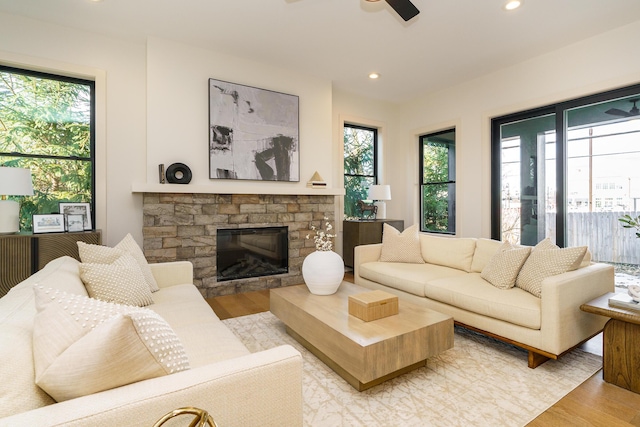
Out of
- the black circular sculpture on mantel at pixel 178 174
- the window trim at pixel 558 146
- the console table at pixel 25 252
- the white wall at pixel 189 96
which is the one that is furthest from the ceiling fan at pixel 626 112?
the console table at pixel 25 252

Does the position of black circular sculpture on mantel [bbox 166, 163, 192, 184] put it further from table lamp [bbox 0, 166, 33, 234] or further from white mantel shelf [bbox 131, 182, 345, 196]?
table lamp [bbox 0, 166, 33, 234]

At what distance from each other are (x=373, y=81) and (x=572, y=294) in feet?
12.1

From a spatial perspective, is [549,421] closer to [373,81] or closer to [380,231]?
[380,231]

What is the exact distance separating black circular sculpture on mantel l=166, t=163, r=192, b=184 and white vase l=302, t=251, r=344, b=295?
1.91 metres

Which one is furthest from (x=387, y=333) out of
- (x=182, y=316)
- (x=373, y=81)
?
(x=373, y=81)

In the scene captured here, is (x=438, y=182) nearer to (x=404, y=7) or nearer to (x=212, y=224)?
(x=404, y=7)

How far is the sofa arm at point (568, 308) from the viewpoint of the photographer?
79.0 inches

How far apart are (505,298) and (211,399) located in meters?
2.16

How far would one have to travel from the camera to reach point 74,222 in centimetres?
314

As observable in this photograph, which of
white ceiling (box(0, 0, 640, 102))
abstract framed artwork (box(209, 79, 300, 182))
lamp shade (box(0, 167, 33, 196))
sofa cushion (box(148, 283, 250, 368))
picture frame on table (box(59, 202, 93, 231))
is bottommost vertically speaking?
sofa cushion (box(148, 283, 250, 368))

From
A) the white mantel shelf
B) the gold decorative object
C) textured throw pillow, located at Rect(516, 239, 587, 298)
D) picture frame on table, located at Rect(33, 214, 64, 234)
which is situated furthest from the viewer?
the white mantel shelf

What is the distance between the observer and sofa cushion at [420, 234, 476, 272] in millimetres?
Result: 3260

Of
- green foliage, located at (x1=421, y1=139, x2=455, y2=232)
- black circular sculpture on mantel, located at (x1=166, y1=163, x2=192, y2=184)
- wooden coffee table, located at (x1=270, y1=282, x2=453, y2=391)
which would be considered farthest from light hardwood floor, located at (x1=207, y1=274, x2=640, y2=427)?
black circular sculpture on mantel, located at (x1=166, y1=163, x2=192, y2=184)

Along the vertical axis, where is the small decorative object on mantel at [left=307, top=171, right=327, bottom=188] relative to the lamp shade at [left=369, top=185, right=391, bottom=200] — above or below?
above
